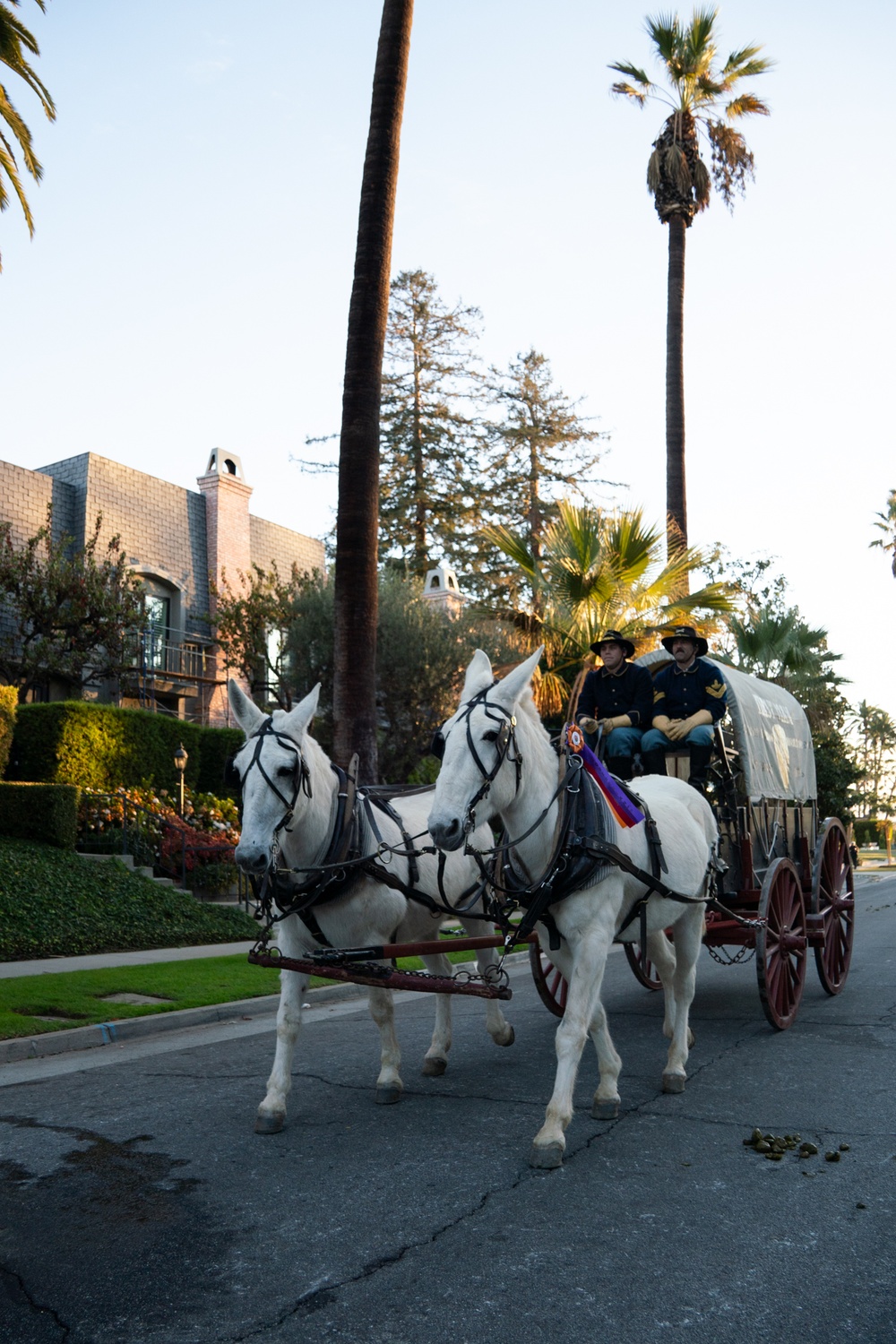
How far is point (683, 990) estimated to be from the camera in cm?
675

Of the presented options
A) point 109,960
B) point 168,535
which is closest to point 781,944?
point 109,960

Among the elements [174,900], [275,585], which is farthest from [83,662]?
[174,900]

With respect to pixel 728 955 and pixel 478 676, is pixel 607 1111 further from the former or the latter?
pixel 728 955

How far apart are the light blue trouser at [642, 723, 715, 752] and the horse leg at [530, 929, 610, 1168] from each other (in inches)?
113

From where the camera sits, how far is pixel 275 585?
97.8 feet

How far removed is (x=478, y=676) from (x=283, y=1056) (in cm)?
222

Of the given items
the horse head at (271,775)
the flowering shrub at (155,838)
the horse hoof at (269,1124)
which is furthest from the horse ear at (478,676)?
the flowering shrub at (155,838)

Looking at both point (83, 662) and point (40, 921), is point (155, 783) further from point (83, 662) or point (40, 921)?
point (40, 921)

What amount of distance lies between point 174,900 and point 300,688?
1244 cm

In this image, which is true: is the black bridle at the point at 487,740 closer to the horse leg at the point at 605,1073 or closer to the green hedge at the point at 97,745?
the horse leg at the point at 605,1073

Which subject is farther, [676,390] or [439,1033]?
[676,390]

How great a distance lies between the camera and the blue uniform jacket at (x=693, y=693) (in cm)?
837

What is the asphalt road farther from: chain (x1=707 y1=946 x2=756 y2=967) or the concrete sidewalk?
the concrete sidewalk

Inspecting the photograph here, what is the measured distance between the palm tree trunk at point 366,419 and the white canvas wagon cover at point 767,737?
4.12m
